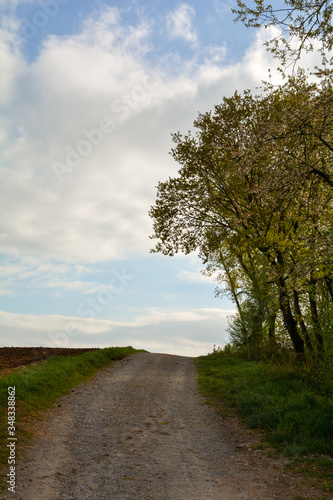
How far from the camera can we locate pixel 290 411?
1018 centimetres

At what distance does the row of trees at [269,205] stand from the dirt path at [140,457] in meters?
4.70

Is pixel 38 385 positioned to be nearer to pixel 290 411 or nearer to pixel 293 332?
pixel 290 411

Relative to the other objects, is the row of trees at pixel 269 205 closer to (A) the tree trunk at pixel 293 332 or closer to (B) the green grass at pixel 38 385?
(A) the tree trunk at pixel 293 332

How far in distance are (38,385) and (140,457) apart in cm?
619

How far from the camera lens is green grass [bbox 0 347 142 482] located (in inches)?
368

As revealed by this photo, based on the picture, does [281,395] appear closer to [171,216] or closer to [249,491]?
[249,491]

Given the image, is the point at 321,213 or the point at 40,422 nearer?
the point at 40,422

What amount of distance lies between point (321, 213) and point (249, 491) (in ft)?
33.3

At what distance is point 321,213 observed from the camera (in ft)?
44.5

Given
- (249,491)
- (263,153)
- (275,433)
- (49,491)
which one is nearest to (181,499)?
(249,491)

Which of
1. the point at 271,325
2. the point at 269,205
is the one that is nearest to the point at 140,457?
the point at 269,205

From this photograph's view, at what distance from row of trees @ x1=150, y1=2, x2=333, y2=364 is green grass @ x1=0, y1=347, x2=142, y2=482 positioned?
29.7ft

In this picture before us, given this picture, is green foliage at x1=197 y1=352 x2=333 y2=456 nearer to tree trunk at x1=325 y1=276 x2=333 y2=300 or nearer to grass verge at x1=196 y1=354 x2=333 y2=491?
grass verge at x1=196 y1=354 x2=333 y2=491

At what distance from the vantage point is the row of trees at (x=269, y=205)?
37.6 feet
